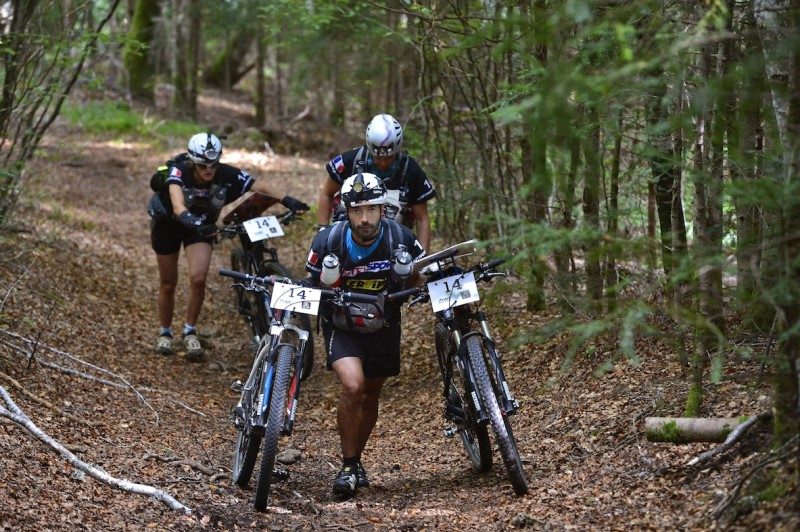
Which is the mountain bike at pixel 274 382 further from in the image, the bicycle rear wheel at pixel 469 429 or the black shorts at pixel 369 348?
the bicycle rear wheel at pixel 469 429

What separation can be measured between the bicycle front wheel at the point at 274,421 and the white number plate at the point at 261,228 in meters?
3.27

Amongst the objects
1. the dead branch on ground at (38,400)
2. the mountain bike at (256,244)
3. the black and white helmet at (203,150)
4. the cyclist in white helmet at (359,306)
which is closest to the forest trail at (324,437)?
the dead branch on ground at (38,400)

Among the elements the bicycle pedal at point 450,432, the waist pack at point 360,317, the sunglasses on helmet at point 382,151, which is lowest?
the bicycle pedal at point 450,432

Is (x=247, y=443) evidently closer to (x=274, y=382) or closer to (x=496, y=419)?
(x=274, y=382)

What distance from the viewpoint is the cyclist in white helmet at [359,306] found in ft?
19.0

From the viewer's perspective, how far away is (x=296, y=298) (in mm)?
5691

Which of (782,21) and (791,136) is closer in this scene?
(791,136)

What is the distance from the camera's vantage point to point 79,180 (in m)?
17.5

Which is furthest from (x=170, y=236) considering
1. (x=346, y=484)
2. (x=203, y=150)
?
(x=346, y=484)

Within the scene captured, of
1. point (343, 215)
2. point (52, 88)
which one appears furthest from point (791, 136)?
point (52, 88)

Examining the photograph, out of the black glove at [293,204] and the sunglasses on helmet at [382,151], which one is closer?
the sunglasses on helmet at [382,151]

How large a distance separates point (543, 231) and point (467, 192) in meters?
4.99

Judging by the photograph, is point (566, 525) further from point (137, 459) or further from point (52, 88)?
point (52, 88)

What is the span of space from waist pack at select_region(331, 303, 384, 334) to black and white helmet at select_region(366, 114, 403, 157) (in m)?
1.98
